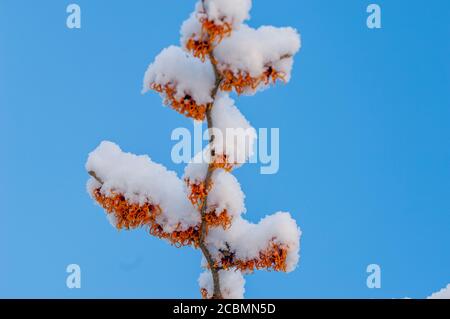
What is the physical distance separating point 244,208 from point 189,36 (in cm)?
188

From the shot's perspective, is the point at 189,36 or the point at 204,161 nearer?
the point at 189,36

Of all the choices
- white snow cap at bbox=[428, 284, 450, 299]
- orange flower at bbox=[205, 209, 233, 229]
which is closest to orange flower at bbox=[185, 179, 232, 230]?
orange flower at bbox=[205, 209, 233, 229]

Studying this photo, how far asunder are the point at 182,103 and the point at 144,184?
1.11 m

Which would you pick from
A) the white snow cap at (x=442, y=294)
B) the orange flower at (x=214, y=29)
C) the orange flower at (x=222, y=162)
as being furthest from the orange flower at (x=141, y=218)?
the white snow cap at (x=442, y=294)

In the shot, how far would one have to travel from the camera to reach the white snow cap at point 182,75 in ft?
18.5

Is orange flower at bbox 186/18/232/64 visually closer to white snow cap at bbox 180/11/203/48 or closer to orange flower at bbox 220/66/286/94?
white snow cap at bbox 180/11/203/48

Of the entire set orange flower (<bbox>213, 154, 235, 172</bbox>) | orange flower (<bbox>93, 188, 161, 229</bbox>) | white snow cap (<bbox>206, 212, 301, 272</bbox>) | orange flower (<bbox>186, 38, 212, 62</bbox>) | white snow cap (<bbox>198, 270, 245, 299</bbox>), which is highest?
orange flower (<bbox>186, 38, 212, 62</bbox>)

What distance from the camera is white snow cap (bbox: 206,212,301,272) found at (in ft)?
20.3

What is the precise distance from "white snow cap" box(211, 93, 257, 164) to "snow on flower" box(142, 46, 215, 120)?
20 centimetres

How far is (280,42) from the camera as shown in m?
5.58

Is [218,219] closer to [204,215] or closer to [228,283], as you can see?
[204,215]
